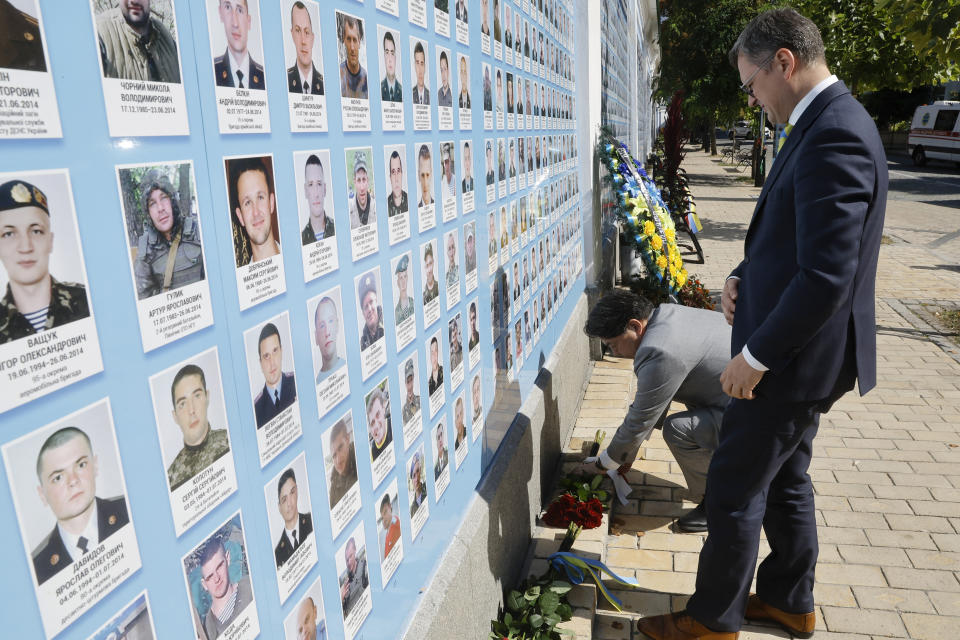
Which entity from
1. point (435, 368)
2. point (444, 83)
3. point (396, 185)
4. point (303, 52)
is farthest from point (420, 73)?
point (435, 368)

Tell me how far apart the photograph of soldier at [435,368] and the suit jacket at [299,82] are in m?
0.95

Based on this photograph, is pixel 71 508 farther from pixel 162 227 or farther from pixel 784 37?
pixel 784 37

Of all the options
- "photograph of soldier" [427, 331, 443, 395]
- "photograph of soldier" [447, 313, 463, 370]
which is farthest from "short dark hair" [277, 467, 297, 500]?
"photograph of soldier" [447, 313, 463, 370]

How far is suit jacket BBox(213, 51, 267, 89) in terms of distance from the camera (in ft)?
3.96

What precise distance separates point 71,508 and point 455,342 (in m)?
1.69

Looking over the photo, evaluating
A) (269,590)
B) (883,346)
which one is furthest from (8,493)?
(883,346)

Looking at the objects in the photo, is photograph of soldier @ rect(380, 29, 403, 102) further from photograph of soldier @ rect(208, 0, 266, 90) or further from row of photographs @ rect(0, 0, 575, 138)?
photograph of soldier @ rect(208, 0, 266, 90)

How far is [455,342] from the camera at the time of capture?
256 centimetres

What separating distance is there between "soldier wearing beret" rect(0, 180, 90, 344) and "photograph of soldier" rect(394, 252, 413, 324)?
1117 mm

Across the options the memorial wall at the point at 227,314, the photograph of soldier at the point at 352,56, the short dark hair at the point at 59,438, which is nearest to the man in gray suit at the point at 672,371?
the memorial wall at the point at 227,314

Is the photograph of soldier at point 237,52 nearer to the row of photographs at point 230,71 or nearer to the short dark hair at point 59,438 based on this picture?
the row of photographs at point 230,71

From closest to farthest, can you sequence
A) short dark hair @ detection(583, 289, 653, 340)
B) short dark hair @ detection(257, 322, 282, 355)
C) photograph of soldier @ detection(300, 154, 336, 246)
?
short dark hair @ detection(257, 322, 282, 355), photograph of soldier @ detection(300, 154, 336, 246), short dark hair @ detection(583, 289, 653, 340)

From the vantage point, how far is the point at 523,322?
3.59 metres

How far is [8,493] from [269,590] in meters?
0.64
